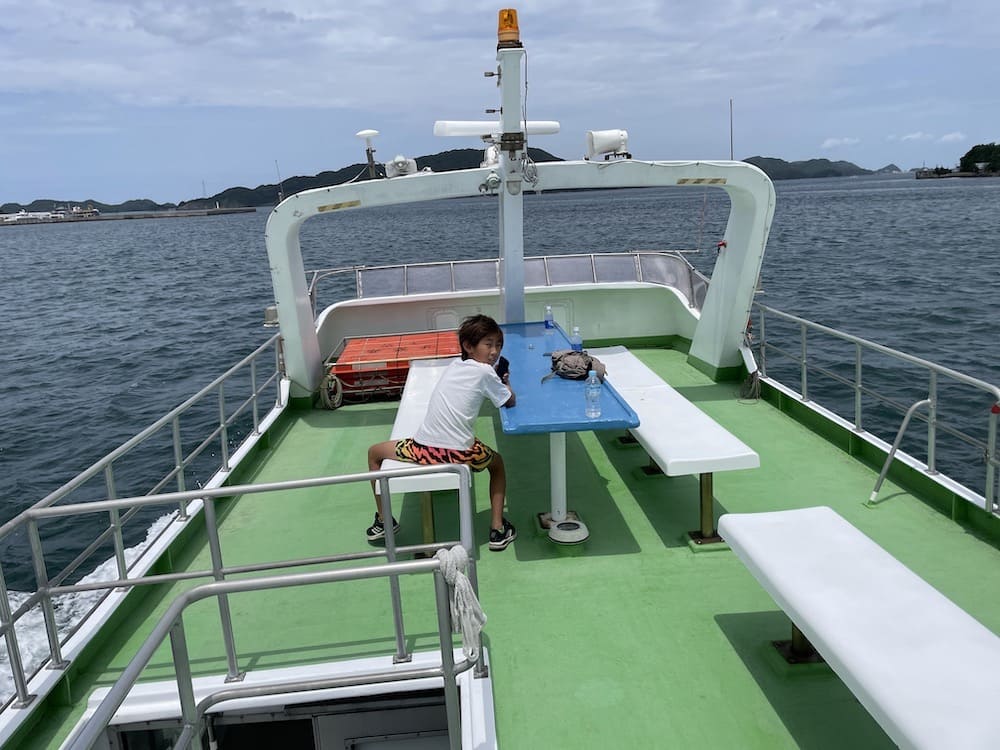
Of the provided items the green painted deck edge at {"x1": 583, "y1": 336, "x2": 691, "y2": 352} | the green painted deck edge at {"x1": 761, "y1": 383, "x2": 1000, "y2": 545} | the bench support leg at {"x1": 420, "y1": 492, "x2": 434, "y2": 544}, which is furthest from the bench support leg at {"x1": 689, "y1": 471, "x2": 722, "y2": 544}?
the green painted deck edge at {"x1": 583, "y1": 336, "x2": 691, "y2": 352}

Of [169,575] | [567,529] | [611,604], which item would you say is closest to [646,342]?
[567,529]

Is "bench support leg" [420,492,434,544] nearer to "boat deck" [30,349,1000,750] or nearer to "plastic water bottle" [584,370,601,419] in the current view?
"boat deck" [30,349,1000,750]

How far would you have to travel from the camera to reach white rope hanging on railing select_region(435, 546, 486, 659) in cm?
296

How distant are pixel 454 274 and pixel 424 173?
2.98 m

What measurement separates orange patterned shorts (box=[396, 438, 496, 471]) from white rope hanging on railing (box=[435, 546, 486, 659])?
→ 7.11 feet

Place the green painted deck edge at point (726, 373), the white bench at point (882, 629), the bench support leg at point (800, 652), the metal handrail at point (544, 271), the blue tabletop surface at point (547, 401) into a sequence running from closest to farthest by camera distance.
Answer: the white bench at point (882, 629)
the bench support leg at point (800, 652)
the blue tabletop surface at point (547, 401)
the green painted deck edge at point (726, 373)
the metal handrail at point (544, 271)

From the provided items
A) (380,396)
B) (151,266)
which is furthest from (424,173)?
(151,266)

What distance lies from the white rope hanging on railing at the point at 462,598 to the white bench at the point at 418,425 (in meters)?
1.86

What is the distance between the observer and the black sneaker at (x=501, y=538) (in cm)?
556

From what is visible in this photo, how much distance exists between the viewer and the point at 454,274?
35.7 ft

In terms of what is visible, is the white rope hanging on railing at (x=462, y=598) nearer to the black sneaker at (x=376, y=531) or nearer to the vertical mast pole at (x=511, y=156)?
the black sneaker at (x=376, y=531)

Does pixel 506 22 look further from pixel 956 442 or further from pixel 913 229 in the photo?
pixel 913 229

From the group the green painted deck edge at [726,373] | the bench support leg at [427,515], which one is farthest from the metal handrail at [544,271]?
the bench support leg at [427,515]

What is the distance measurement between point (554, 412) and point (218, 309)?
27.9 meters
